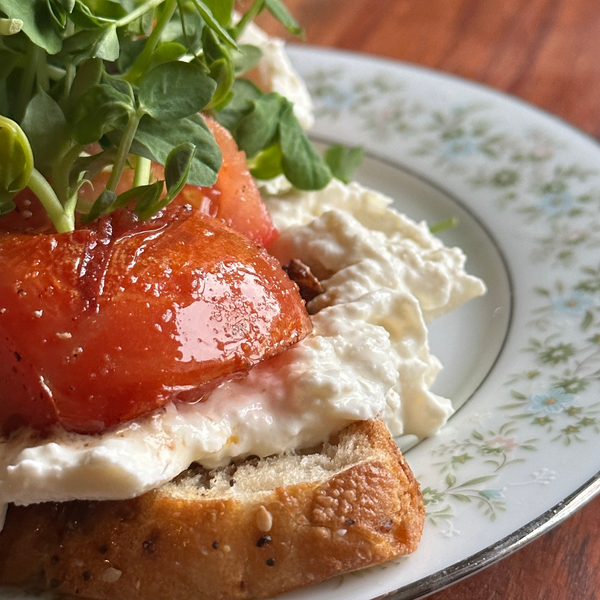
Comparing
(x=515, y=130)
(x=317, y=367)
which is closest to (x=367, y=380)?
(x=317, y=367)

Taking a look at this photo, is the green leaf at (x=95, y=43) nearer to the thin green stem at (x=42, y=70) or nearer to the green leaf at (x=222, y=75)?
the thin green stem at (x=42, y=70)

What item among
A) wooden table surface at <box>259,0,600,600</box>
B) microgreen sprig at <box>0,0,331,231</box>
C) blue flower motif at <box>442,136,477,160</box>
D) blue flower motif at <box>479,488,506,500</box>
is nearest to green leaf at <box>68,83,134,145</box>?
microgreen sprig at <box>0,0,331,231</box>

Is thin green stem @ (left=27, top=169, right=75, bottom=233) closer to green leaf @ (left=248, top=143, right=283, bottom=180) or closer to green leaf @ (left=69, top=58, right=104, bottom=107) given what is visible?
green leaf @ (left=69, top=58, right=104, bottom=107)

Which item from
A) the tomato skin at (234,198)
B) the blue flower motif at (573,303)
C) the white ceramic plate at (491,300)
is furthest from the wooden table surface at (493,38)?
the tomato skin at (234,198)

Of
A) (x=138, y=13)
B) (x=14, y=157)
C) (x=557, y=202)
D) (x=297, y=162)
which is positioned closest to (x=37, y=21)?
(x=138, y=13)

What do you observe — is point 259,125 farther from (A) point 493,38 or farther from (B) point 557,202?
(A) point 493,38

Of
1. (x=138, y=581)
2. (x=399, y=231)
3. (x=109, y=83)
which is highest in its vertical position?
(x=109, y=83)

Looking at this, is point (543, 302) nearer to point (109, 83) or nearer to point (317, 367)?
point (317, 367)
